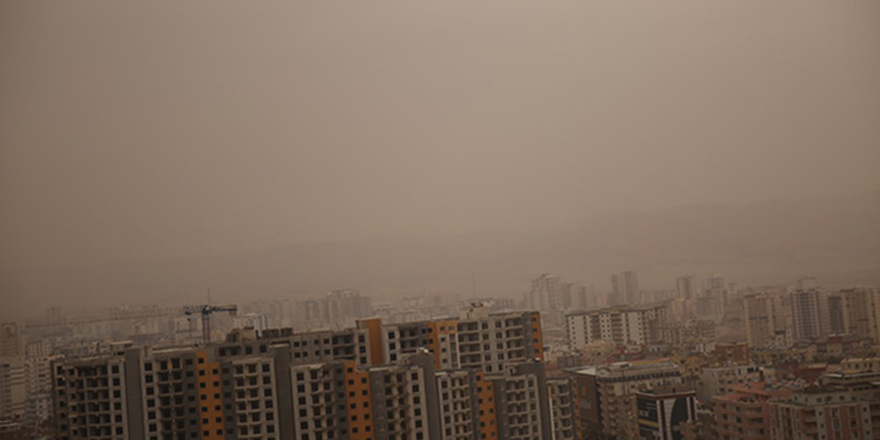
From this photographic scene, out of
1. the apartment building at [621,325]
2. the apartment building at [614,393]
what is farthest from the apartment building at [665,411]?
the apartment building at [621,325]

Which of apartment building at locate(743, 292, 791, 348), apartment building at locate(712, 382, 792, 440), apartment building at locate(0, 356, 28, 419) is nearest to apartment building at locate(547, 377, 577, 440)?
apartment building at locate(712, 382, 792, 440)

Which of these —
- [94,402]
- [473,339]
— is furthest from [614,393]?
[94,402]

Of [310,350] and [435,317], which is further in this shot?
[435,317]

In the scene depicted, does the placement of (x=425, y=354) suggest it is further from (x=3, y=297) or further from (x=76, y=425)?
(x=3, y=297)

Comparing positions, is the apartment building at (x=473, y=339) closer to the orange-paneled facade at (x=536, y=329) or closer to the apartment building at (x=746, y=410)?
the orange-paneled facade at (x=536, y=329)

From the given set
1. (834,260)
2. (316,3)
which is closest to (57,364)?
(316,3)

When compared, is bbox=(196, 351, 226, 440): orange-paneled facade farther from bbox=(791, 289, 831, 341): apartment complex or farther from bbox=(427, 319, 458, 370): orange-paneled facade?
bbox=(791, 289, 831, 341): apartment complex
